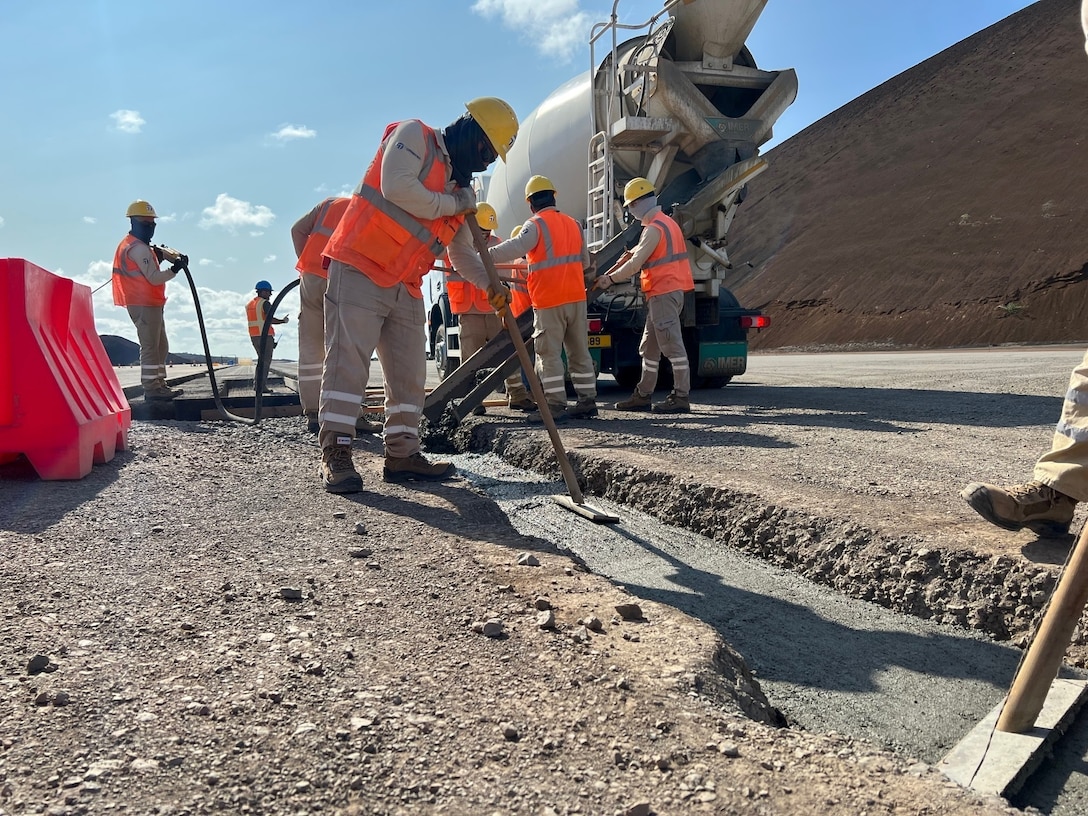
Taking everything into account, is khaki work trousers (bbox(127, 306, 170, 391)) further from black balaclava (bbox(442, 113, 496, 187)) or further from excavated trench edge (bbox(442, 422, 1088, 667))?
excavated trench edge (bbox(442, 422, 1088, 667))

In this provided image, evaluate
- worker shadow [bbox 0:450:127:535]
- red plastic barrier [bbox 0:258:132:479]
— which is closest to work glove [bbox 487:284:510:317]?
worker shadow [bbox 0:450:127:535]

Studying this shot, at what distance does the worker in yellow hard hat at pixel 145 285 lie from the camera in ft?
22.6

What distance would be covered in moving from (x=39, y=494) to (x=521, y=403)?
157 inches

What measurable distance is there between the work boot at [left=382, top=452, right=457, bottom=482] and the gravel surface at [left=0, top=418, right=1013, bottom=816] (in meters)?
1.15

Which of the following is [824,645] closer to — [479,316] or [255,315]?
[479,316]

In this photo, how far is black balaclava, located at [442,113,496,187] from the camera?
144 inches

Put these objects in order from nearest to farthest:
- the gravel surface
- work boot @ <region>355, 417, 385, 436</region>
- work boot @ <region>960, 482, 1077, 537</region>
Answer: the gravel surface, work boot @ <region>960, 482, 1077, 537</region>, work boot @ <region>355, 417, 385, 436</region>

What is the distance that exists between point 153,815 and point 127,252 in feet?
22.1

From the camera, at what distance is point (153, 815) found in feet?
3.92

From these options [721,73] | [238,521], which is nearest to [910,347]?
[721,73]

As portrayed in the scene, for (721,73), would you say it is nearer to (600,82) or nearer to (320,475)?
(600,82)

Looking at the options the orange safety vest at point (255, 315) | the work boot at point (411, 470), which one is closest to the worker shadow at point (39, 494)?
the work boot at point (411, 470)

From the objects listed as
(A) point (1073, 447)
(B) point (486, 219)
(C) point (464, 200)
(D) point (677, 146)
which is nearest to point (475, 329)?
(B) point (486, 219)

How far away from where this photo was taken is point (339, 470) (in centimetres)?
360
